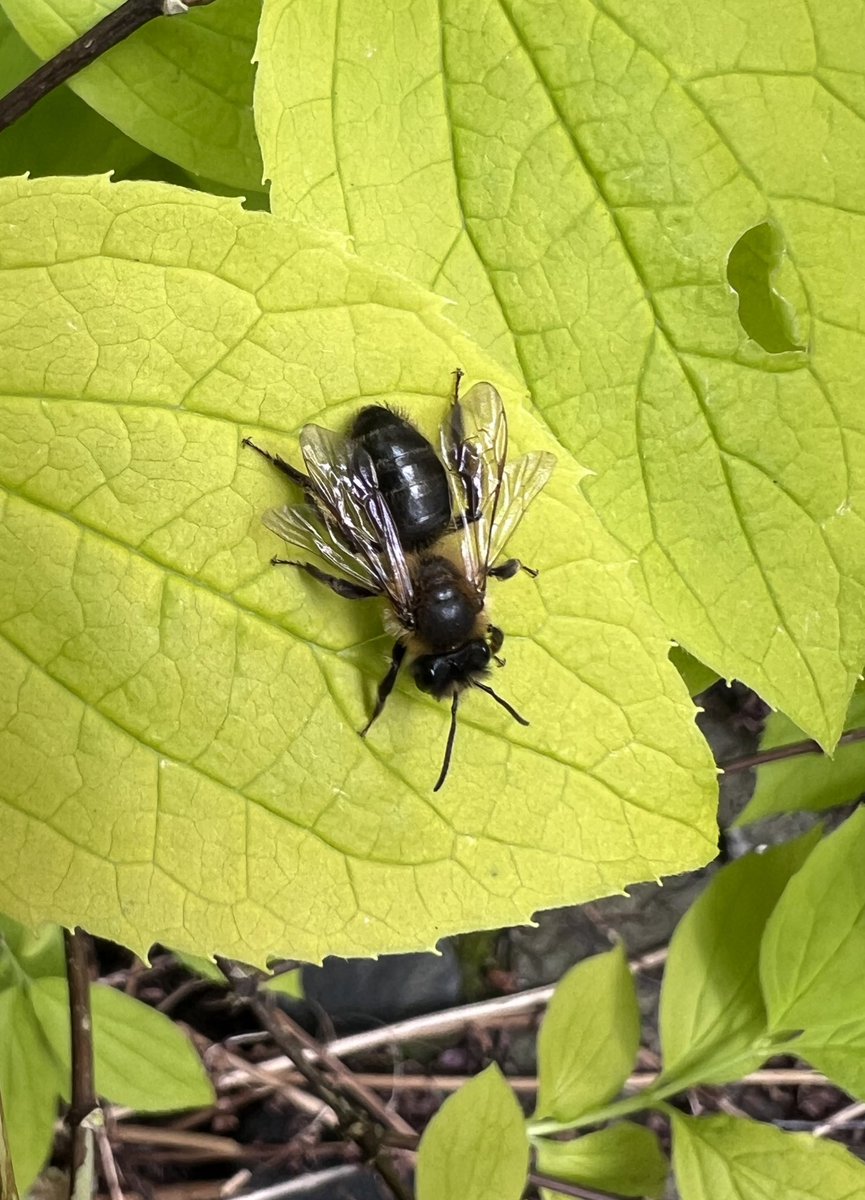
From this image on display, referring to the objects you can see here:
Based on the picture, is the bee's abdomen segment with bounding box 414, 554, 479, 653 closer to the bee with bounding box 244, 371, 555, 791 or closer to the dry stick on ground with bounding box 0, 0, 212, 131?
the bee with bounding box 244, 371, 555, 791

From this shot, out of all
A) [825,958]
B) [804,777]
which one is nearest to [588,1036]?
[825,958]

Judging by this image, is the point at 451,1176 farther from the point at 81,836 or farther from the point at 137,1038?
the point at 81,836

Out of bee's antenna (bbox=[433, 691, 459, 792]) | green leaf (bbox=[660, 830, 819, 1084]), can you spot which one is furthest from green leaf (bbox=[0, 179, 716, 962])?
green leaf (bbox=[660, 830, 819, 1084])

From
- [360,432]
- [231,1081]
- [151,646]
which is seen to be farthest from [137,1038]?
[360,432]

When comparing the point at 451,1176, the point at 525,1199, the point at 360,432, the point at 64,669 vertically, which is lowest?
the point at 525,1199

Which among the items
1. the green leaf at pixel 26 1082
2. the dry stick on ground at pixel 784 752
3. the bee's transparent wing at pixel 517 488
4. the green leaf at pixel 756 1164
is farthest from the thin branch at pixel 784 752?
the green leaf at pixel 26 1082

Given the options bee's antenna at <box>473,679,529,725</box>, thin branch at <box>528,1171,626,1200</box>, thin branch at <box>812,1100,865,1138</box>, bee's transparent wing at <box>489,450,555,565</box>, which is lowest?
thin branch at <box>812,1100,865,1138</box>

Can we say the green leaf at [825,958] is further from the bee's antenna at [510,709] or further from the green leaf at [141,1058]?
the green leaf at [141,1058]
